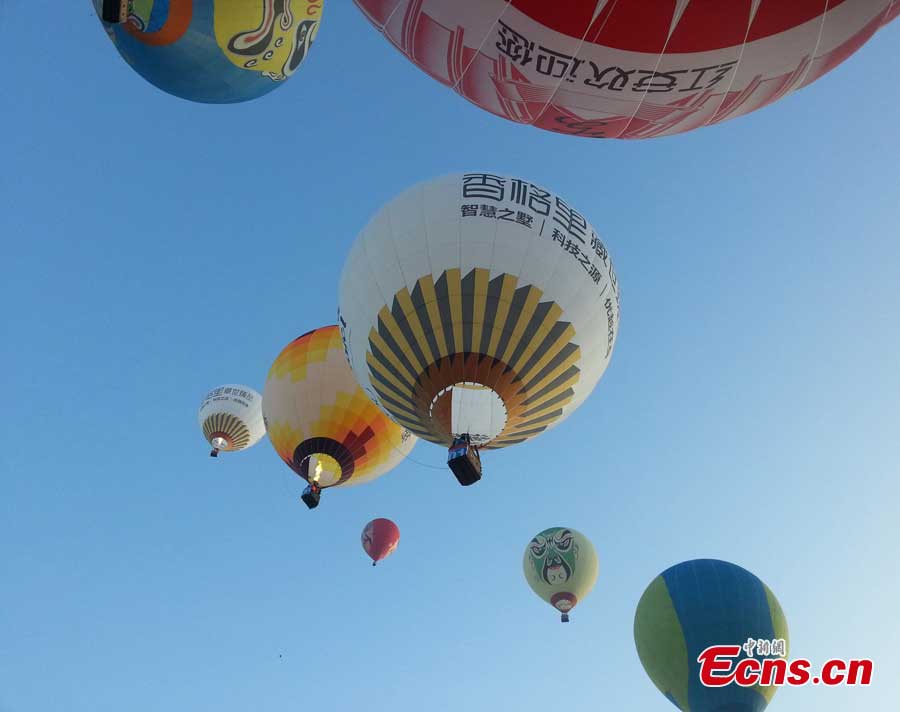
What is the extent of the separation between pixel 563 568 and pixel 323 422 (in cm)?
1065

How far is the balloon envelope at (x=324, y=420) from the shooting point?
1291 cm

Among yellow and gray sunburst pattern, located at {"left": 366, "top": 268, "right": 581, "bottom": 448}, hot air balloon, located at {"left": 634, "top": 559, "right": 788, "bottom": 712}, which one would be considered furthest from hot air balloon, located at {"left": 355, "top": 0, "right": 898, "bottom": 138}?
hot air balloon, located at {"left": 634, "top": 559, "right": 788, "bottom": 712}

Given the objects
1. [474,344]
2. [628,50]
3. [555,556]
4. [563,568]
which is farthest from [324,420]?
[563,568]

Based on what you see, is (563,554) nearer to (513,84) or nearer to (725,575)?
(725,575)

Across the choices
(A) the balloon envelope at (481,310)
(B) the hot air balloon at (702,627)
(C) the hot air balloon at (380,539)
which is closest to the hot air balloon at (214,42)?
(A) the balloon envelope at (481,310)

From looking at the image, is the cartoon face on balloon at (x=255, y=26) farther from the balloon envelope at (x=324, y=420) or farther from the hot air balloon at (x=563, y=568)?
the hot air balloon at (x=563, y=568)

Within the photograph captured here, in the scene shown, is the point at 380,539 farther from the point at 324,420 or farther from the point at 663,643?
the point at 663,643

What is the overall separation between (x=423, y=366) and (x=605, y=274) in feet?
11.8

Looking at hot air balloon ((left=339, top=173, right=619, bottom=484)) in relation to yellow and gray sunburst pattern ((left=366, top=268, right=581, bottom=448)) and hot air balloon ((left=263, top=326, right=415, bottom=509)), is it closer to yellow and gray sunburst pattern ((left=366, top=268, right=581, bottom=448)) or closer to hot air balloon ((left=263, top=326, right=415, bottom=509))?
yellow and gray sunburst pattern ((left=366, top=268, right=581, bottom=448))

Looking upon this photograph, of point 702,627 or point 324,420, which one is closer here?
point 702,627

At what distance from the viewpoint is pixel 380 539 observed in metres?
Result: 20.5

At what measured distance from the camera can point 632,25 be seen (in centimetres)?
406

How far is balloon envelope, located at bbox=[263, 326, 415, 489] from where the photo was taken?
42.4ft

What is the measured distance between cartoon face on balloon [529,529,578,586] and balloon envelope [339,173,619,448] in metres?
10.9
